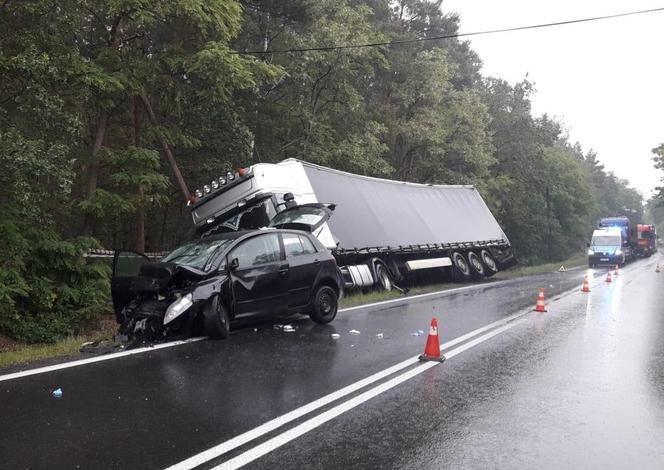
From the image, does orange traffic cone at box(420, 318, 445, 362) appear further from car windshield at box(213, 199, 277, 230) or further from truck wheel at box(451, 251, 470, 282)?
truck wheel at box(451, 251, 470, 282)

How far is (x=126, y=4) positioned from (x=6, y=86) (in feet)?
9.64

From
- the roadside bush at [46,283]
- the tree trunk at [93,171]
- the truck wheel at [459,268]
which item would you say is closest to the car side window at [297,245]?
the roadside bush at [46,283]

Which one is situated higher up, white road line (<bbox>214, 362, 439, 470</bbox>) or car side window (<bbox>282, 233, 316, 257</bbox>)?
car side window (<bbox>282, 233, 316, 257</bbox>)

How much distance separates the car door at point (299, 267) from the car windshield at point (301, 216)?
2.73 metres

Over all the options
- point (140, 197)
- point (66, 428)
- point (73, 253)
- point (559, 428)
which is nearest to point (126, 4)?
point (140, 197)

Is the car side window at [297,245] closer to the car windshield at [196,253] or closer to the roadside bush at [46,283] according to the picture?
the car windshield at [196,253]

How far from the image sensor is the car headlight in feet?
23.6

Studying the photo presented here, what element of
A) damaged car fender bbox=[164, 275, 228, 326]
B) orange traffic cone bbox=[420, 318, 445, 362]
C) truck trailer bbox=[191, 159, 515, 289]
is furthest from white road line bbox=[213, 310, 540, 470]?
truck trailer bbox=[191, 159, 515, 289]

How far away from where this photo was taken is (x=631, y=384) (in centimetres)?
609

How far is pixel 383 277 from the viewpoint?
15.7m

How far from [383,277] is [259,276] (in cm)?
797

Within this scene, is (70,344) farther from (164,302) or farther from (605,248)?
(605,248)

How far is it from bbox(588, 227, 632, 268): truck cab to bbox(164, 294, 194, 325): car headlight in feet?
110

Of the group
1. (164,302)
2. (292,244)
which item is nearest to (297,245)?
(292,244)
